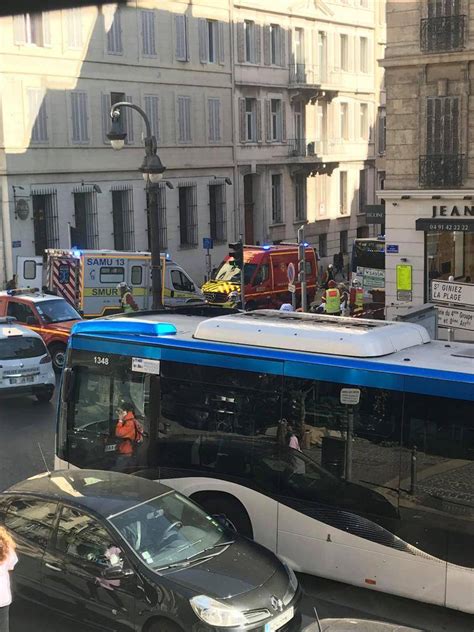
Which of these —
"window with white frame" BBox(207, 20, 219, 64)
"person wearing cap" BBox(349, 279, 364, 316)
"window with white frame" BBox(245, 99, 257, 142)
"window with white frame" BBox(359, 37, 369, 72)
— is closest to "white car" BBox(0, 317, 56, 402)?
"person wearing cap" BBox(349, 279, 364, 316)

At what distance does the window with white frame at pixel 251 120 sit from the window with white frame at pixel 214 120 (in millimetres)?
2223

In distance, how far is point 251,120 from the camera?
146 ft

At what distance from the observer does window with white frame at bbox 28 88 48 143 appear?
33469mm

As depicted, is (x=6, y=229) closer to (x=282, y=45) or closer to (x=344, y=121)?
(x=282, y=45)

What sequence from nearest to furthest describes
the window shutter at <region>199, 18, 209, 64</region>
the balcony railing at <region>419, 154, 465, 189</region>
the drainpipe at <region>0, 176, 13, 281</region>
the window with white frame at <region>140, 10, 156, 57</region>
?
the balcony railing at <region>419, 154, 465, 189</region> → the drainpipe at <region>0, 176, 13, 281</region> → the window with white frame at <region>140, 10, 156, 57</region> → the window shutter at <region>199, 18, 209, 64</region>

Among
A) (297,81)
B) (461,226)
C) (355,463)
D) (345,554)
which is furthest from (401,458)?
(297,81)

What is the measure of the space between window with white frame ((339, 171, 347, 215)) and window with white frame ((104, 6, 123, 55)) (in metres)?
17.8

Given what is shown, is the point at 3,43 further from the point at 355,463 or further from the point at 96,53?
the point at 355,463

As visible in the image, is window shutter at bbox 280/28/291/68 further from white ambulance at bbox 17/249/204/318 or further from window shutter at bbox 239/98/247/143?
white ambulance at bbox 17/249/204/318

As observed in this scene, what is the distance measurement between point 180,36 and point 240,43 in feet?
12.8

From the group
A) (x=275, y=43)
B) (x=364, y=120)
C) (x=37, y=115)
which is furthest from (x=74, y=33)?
(x=364, y=120)

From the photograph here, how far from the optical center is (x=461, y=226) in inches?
899

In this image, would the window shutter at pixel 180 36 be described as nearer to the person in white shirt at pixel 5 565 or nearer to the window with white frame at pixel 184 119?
the window with white frame at pixel 184 119

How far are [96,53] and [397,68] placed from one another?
16.6 metres
